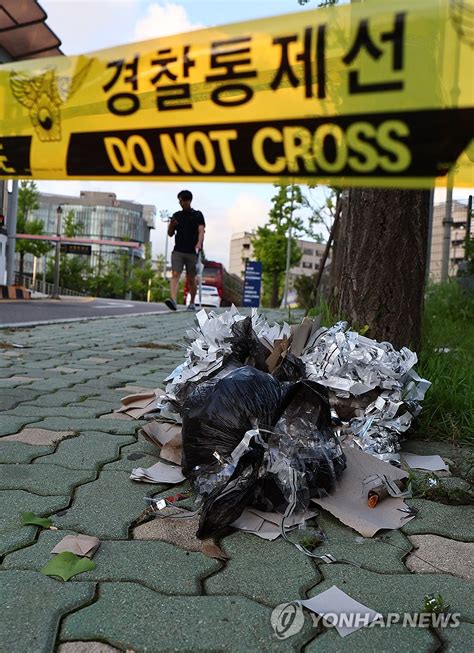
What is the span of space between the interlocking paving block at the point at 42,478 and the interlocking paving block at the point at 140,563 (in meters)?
0.37

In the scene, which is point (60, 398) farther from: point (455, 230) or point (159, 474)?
point (455, 230)

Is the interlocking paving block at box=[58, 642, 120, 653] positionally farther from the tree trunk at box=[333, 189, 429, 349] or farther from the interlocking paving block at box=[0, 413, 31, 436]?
the tree trunk at box=[333, 189, 429, 349]

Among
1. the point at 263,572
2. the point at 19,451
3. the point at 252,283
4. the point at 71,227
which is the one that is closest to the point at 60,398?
the point at 19,451

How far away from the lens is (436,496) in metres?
2.16

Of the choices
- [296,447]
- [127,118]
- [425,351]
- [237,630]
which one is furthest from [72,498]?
[425,351]

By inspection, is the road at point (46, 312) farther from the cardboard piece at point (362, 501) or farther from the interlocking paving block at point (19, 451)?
the cardboard piece at point (362, 501)

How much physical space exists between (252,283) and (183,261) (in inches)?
778

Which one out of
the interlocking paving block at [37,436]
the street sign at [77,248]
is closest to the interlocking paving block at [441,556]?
the interlocking paving block at [37,436]

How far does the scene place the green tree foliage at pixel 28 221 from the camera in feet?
111

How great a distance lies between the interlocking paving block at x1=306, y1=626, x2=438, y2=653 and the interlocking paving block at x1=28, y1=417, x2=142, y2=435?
5.68 ft

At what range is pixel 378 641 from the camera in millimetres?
1289

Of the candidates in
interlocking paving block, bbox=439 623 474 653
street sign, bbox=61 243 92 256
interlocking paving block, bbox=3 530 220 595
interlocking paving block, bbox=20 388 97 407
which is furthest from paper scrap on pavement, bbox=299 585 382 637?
street sign, bbox=61 243 92 256

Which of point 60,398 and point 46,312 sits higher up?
point 46,312

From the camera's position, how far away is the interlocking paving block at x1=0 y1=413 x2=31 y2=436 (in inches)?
109
